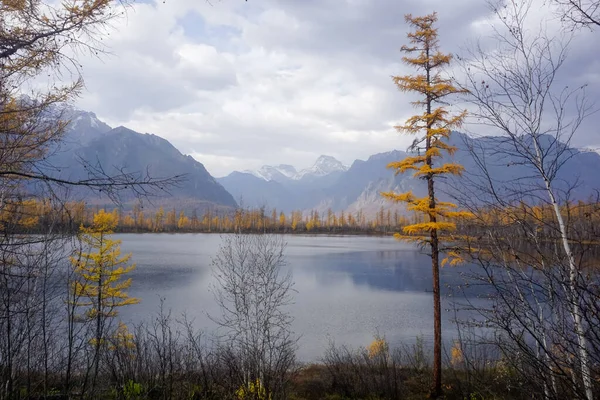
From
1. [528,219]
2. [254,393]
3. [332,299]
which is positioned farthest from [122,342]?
[332,299]

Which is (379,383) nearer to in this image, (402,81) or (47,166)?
(402,81)

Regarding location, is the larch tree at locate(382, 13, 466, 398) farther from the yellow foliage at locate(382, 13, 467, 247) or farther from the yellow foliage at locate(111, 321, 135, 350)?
the yellow foliage at locate(111, 321, 135, 350)

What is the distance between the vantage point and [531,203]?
4422 millimetres

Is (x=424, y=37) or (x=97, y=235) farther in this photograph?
(x=97, y=235)

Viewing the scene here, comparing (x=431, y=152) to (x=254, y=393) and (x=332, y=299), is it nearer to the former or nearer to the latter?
(x=254, y=393)

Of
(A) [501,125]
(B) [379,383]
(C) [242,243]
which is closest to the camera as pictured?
(A) [501,125]

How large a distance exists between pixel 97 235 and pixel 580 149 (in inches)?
687

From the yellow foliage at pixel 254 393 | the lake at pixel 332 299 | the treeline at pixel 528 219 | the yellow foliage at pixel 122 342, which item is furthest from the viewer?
the lake at pixel 332 299

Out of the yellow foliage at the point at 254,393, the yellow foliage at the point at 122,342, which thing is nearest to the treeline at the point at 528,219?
the yellow foliage at the point at 254,393

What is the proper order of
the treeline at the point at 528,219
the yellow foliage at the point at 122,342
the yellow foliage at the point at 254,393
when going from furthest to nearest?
the yellow foliage at the point at 122,342, the yellow foliage at the point at 254,393, the treeline at the point at 528,219

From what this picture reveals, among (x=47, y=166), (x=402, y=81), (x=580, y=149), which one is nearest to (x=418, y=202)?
(x=402, y=81)

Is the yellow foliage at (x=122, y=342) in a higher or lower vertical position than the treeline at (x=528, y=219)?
lower

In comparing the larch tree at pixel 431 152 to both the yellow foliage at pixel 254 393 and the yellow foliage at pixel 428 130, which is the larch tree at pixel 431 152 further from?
the yellow foliage at pixel 254 393

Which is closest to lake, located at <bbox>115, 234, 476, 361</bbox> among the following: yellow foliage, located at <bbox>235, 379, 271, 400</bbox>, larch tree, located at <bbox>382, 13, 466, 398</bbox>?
larch tree, located at <bbox>382, 13, 466, 398</bbox>
